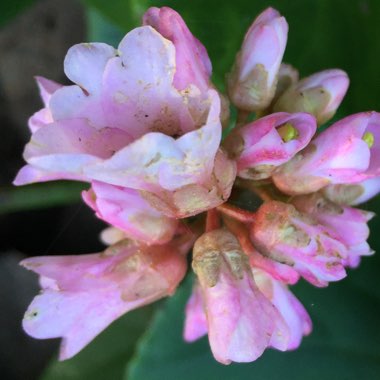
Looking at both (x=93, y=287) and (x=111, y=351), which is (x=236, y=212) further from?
(x=111, y=351)

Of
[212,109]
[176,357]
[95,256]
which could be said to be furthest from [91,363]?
[212,109]

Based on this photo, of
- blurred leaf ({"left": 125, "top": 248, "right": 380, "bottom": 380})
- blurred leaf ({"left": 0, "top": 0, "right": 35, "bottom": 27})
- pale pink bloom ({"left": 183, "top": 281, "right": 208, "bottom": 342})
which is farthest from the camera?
blurred leaf ({"left": 0, "top": 0, "right": 35, "bottom": 27})

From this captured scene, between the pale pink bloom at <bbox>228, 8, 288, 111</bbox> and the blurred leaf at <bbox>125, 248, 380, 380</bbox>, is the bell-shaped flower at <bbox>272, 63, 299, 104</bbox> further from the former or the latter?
the blurred leaf at <bbox>125, 248, 380, 380</bbox>

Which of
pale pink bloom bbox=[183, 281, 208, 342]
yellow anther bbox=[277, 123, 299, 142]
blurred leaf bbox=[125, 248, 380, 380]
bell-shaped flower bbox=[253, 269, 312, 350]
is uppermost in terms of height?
yellow anther bbox=[277, 123, 299, 142]

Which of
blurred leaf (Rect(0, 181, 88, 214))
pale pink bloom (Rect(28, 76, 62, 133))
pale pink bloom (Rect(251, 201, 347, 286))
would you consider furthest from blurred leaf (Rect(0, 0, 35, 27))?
pale pink bloom (Rect(251, 201, 347, 286))

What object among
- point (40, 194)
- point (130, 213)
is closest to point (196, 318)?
point (130, 213)

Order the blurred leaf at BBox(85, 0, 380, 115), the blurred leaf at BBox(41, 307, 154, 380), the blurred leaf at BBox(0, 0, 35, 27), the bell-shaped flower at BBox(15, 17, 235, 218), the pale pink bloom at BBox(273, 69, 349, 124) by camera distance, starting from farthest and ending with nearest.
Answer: the blurred leaf at BBox(41, 307, 154, 380), the blurred leaf at BBox(0, 0, 35, 27), the blurred leaf at BBox(85, 0, 380, 115), the pale pink bloom at BBox(273, 69, 349, 124), the bell-shaped flower at BBox(15, 17, 235, 218)

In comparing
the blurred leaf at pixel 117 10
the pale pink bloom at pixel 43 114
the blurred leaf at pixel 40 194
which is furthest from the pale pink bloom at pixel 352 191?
the blurred leaf at pixel 40 194
